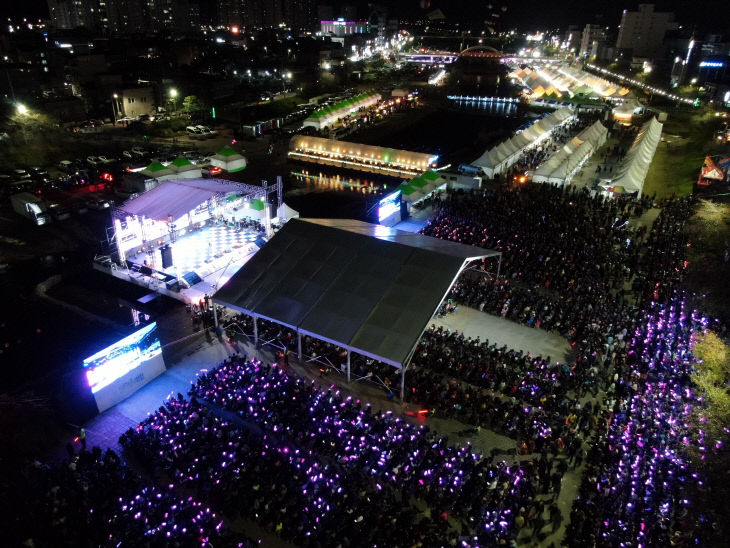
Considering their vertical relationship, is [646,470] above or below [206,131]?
above

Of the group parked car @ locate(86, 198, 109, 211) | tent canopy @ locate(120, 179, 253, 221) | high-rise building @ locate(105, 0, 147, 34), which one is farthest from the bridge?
tent canopy @ locate(120, 179, 253, 221)

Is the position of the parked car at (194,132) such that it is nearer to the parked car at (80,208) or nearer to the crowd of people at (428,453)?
the parked car at (80,208)

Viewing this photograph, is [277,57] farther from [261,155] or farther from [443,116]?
[261,155]

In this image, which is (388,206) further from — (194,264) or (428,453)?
(428,453)

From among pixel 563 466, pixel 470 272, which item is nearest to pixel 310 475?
pixel 563 466

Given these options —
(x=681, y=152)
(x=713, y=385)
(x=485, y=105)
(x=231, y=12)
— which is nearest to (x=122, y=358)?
(x=713, y=385)

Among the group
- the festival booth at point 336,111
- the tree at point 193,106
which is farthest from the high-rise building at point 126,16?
A: the festival booth at point 336,111
